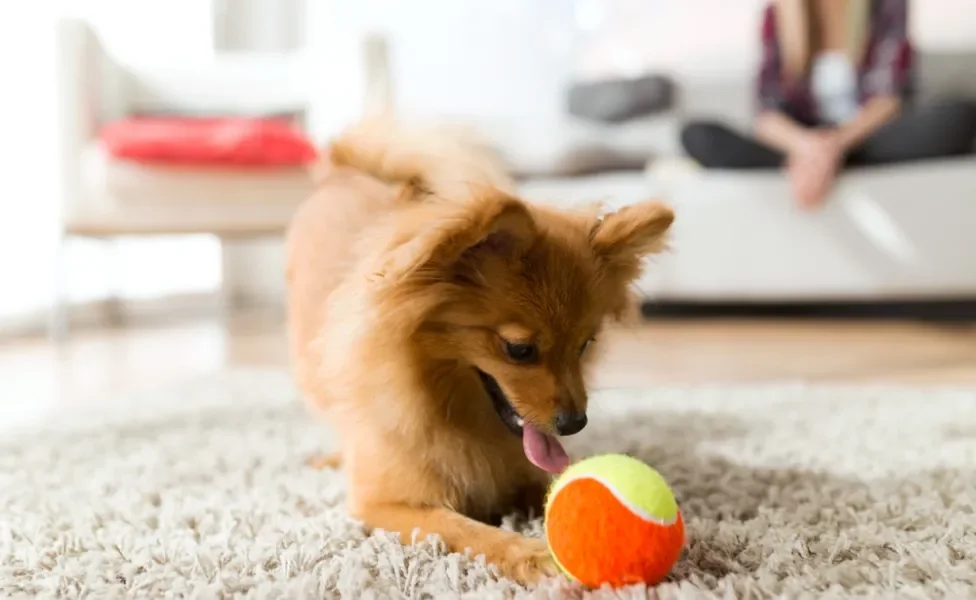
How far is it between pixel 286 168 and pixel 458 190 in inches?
109

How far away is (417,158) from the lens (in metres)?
1.50

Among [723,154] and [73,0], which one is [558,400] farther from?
[73,0]

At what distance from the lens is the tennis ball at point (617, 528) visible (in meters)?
1.04

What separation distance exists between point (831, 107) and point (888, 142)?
38cm

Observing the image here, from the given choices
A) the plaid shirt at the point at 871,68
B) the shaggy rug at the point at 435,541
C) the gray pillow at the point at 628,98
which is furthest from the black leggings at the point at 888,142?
the shaggy rug at the point at 435,541

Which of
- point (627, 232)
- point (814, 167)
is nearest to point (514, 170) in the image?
point (814, 167)

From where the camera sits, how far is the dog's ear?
114 centimetres

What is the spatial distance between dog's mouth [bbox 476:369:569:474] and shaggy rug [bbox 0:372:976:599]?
11cm

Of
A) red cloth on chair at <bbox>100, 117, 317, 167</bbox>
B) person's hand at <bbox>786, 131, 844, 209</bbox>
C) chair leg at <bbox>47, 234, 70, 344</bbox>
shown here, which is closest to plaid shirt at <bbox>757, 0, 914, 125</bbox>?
person's hand at <bbox>786, 131, 844, 209</bbox>

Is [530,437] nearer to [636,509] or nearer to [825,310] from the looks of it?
[636,509]

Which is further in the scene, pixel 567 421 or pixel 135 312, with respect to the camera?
pixel 135 312

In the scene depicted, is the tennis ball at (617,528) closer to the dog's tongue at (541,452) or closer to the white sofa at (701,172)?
the dog's tongue at (541,452)

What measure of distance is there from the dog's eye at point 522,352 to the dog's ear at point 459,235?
13 centimetres

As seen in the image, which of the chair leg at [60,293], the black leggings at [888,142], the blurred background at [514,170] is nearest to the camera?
the blurred background at [514,170]
